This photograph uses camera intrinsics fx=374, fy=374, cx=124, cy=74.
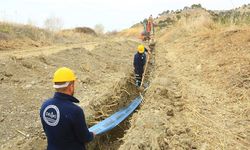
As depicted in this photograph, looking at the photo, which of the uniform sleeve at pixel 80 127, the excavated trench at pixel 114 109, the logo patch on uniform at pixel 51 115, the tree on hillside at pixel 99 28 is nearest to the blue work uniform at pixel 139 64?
the excavated trench at pixel 114 109

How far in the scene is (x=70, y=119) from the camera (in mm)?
4336

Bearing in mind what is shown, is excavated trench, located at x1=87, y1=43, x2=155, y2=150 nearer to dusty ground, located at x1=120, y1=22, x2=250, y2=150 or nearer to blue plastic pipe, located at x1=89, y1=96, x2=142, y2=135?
blue plastic pipe, located at x1=89, y1=96, x2=142, y2=135

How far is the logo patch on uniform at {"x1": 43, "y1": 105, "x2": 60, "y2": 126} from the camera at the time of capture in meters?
4.36

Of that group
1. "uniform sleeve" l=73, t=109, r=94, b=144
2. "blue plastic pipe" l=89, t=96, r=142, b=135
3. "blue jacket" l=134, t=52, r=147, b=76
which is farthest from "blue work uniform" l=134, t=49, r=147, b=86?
"uniform sleeve" l=73, t=109, r=94, b=144

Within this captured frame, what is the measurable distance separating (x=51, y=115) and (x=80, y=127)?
1.21ft

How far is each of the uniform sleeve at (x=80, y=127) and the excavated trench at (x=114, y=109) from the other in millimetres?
1671

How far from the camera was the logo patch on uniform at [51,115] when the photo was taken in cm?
436

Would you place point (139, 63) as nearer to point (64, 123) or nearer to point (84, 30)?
point (64, 123)

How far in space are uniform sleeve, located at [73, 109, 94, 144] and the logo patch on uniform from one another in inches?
8.5

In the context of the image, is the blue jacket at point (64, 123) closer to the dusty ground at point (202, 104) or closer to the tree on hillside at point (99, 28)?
the dusty ground at point (202, 104)

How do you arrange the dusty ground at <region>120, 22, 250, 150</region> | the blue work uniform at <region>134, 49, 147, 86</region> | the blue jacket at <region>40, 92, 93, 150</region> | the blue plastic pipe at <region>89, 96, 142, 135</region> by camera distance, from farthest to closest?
the blue work uniform at <region>134, 49, 147, 86</region>, the blue plastic pipe at <region>89, 96, 142, 135</region>, the dusty ground at <region>120, 22, 250, 150</region>, the blue jacket at <region>40, 92, 93, 150</region>

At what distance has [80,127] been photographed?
444 cm

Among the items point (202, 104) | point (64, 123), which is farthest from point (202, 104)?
point (64, 123)

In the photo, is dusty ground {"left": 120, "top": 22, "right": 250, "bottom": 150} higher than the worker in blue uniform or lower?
lower
